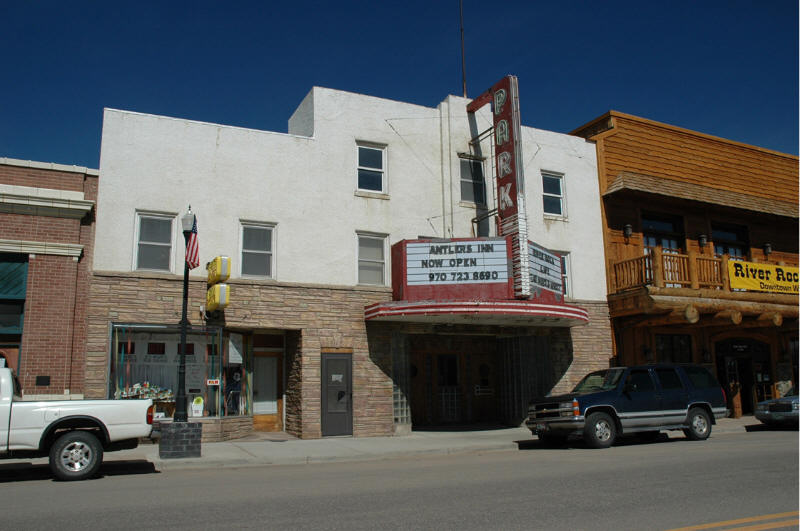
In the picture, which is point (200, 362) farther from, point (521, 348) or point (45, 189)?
point (521, 348)

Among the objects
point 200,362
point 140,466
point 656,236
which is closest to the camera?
point 140,466

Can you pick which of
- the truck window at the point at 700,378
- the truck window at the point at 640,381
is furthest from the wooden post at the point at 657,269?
the truck window at the point at 640,381

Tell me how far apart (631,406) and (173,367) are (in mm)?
10842

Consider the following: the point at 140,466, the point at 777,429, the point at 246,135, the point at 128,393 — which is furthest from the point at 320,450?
the point at 777,429

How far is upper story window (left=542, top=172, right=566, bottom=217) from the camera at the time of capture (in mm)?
21875

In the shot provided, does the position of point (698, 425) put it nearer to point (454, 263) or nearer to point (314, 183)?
point (454, 263)

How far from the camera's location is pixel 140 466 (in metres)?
12.6

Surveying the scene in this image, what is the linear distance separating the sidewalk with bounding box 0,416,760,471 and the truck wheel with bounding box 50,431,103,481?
→ 1604 mm

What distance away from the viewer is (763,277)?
22.6 metres

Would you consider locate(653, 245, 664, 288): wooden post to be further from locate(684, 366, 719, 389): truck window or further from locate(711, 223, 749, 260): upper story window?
locate(711, 223, 749, 260): upper story window

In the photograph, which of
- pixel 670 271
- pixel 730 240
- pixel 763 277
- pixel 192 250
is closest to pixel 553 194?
pixel 670 271

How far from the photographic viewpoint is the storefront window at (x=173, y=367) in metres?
15.9

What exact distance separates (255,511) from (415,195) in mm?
13241

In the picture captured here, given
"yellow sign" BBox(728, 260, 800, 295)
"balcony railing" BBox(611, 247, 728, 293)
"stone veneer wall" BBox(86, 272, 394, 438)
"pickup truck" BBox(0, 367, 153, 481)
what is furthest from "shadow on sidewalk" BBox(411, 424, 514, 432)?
"pickup truck" BBox(0, 367, 153, 481)
